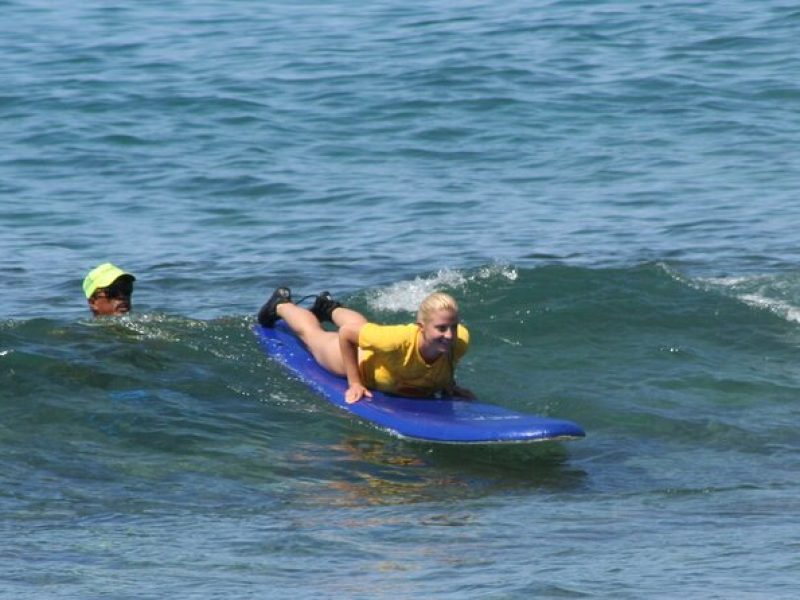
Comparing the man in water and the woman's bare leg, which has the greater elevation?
the man in water

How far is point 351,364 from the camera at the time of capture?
1023cm

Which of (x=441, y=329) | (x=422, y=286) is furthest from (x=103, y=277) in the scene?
(x=441, y=329)

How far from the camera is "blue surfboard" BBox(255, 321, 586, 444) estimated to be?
9328mm

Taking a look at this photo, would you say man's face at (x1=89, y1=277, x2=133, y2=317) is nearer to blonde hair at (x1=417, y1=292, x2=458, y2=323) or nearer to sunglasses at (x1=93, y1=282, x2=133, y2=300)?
sunglasses at (x1=93, y1=282, x2=133, y2=300)

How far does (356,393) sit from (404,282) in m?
3.83

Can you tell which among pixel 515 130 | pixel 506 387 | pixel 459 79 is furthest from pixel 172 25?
pixel 506 387

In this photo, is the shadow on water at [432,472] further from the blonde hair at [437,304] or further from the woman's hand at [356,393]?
the blonde hair at [437,304]

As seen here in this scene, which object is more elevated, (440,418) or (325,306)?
(325,306)

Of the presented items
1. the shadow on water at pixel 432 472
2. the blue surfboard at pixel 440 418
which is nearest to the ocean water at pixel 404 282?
the shadow on water at pixel 432 472

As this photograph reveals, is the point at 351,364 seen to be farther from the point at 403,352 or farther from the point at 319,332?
the point at 319,332

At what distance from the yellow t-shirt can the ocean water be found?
33 cm

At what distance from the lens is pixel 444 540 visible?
25.6ft

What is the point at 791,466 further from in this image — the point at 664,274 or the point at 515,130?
the point at 515,130

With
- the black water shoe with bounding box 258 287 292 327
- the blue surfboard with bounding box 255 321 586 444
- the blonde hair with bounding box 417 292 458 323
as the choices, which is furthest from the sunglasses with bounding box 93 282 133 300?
the blonde hair with bounding box 417 292 458 323
